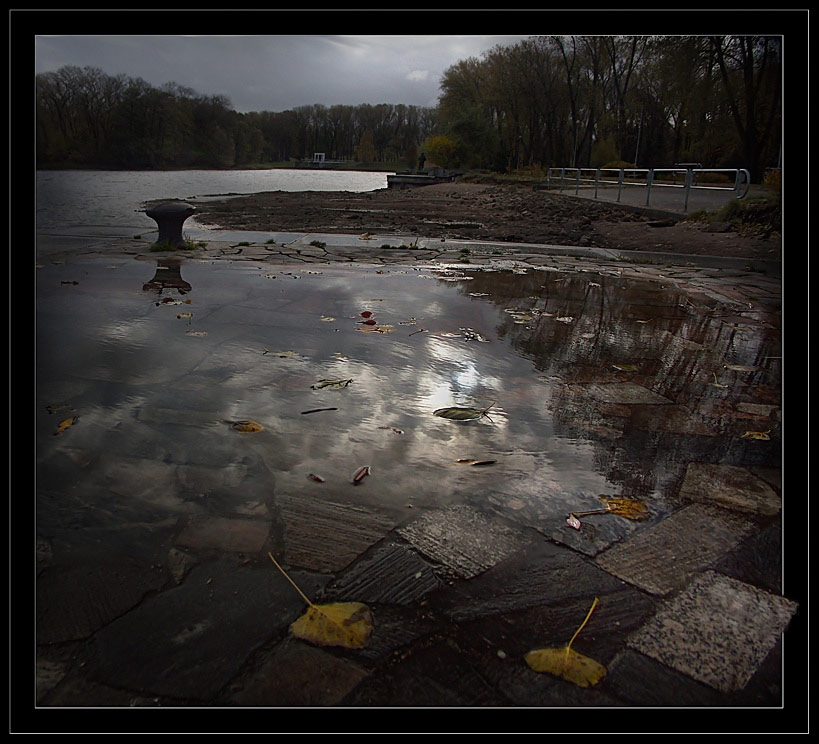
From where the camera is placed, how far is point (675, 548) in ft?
5.38

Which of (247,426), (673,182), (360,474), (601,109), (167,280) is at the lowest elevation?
(360,474)

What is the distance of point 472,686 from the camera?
1.14m

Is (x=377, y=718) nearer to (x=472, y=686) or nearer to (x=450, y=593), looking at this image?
(x=472, y=686)

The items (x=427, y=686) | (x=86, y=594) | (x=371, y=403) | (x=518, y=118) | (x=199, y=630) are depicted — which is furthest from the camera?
(x=518, y=118)

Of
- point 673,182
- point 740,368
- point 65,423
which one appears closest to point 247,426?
point 65,423

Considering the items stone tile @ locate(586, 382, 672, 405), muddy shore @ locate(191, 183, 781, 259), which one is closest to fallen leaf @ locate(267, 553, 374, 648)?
stone tile @ locate(586, 382, 672, 405)

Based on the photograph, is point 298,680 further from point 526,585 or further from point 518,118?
point 518,118

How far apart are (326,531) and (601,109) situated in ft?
143

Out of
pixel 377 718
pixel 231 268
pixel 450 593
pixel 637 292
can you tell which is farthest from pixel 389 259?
pixel 377 718

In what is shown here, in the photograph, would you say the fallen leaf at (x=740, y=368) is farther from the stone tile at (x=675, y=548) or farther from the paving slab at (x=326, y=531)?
the paving slab at (x=326, y=531)

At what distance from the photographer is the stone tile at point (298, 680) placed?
1104 mm

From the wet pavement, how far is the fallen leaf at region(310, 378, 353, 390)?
0.24 ft
